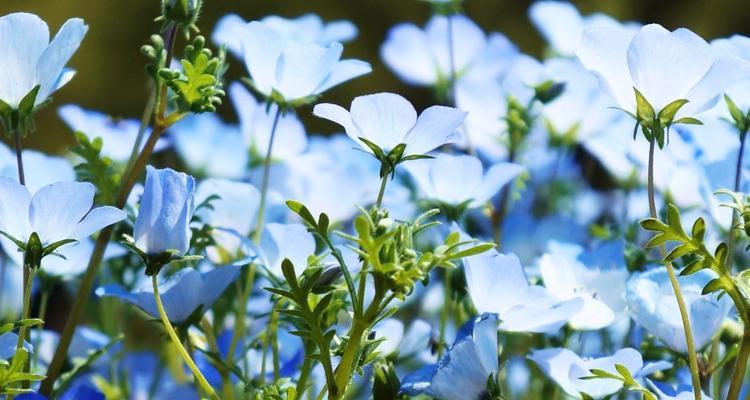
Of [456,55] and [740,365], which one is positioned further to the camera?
[456,55]

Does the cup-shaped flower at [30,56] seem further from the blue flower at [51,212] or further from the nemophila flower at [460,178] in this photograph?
the nemophila flower at [460,178]

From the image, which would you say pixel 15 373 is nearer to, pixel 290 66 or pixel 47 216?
pixel 47 216

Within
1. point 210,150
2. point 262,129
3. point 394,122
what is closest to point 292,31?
point 262,129

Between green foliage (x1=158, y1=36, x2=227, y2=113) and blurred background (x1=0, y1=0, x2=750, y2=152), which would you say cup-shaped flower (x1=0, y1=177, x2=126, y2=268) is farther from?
blurred background (x1=0, y1=0, x2=750, y2=152)

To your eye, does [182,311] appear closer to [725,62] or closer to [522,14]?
[725,62]

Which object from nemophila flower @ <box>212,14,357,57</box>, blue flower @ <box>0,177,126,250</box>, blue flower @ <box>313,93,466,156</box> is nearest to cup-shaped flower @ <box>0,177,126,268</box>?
blue flower @ <box>0,177,126,250</box>

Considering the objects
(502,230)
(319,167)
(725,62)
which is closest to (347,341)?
(725,62)

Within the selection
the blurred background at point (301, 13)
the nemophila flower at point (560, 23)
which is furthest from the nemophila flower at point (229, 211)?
the blurred background at point (301, 13)
